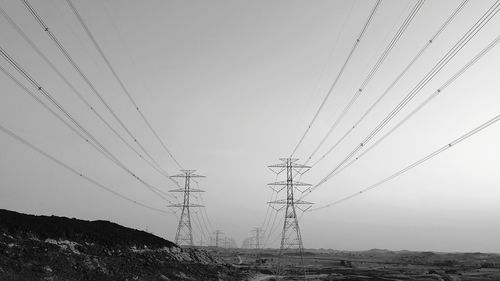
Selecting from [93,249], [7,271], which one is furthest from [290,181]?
[7,271]

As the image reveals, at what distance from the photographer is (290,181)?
7019 centimetres

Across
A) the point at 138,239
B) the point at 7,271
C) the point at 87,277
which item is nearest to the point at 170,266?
the point at 138,239

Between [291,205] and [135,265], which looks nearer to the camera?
[135,265]

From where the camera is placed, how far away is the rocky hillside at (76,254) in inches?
1126

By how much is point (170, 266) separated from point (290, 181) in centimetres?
2725

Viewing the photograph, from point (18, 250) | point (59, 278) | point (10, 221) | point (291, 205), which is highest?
point (291, 205)

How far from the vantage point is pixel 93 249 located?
38.5 m

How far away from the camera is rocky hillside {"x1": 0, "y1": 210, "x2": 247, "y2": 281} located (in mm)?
28609

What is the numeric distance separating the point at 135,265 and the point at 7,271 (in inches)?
665

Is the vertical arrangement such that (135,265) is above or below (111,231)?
below

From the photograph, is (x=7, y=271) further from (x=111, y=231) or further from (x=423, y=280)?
(x=423, y=280)

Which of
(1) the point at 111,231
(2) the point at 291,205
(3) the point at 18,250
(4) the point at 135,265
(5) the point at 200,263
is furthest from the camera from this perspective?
(2) the point at 291,205

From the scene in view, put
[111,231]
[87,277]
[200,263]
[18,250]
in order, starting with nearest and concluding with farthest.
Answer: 1. [18,250]
2. [87,277]
3. [111,231]
4. [200,263]

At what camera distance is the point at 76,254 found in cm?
3525
